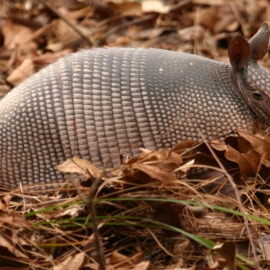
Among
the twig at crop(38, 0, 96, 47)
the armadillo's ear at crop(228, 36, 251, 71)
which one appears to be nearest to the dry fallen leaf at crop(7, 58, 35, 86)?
the twig at crop(38, 0, 96, 47)

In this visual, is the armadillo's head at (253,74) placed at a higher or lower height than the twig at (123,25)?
higher

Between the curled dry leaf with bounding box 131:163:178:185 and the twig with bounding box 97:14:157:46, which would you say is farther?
the twig with bounding box 97:14:157:46

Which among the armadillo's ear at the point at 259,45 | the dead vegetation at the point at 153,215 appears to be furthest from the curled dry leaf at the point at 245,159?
the armadillo's ear at the point at 259,45

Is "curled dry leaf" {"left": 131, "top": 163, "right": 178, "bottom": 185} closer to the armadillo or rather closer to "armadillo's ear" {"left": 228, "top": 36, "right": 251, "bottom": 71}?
the armadillo

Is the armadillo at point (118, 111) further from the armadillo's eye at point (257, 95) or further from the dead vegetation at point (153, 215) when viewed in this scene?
the dead vegetation at point (153, 215)

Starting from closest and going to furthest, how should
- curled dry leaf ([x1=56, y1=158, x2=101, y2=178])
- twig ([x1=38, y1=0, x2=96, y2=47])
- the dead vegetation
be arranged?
the dead vegetation < curled dry leaf ([x1=56, y1=158, x2=101, y2=178]) < twig ([x1=38, y1=0, x2=96, y2=47])

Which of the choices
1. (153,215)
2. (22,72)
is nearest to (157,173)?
(153,215)

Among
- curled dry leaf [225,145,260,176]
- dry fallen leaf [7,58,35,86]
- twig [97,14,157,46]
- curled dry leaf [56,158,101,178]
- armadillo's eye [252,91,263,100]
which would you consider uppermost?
curled dry leaf [56,158,101,178]

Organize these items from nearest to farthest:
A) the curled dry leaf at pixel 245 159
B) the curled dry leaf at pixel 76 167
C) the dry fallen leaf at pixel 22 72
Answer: the curled dry leaf at pixel 76 167 → the curled dry leaf at pixel 245 159 → the dry fallen leaf at pixel 22 72
